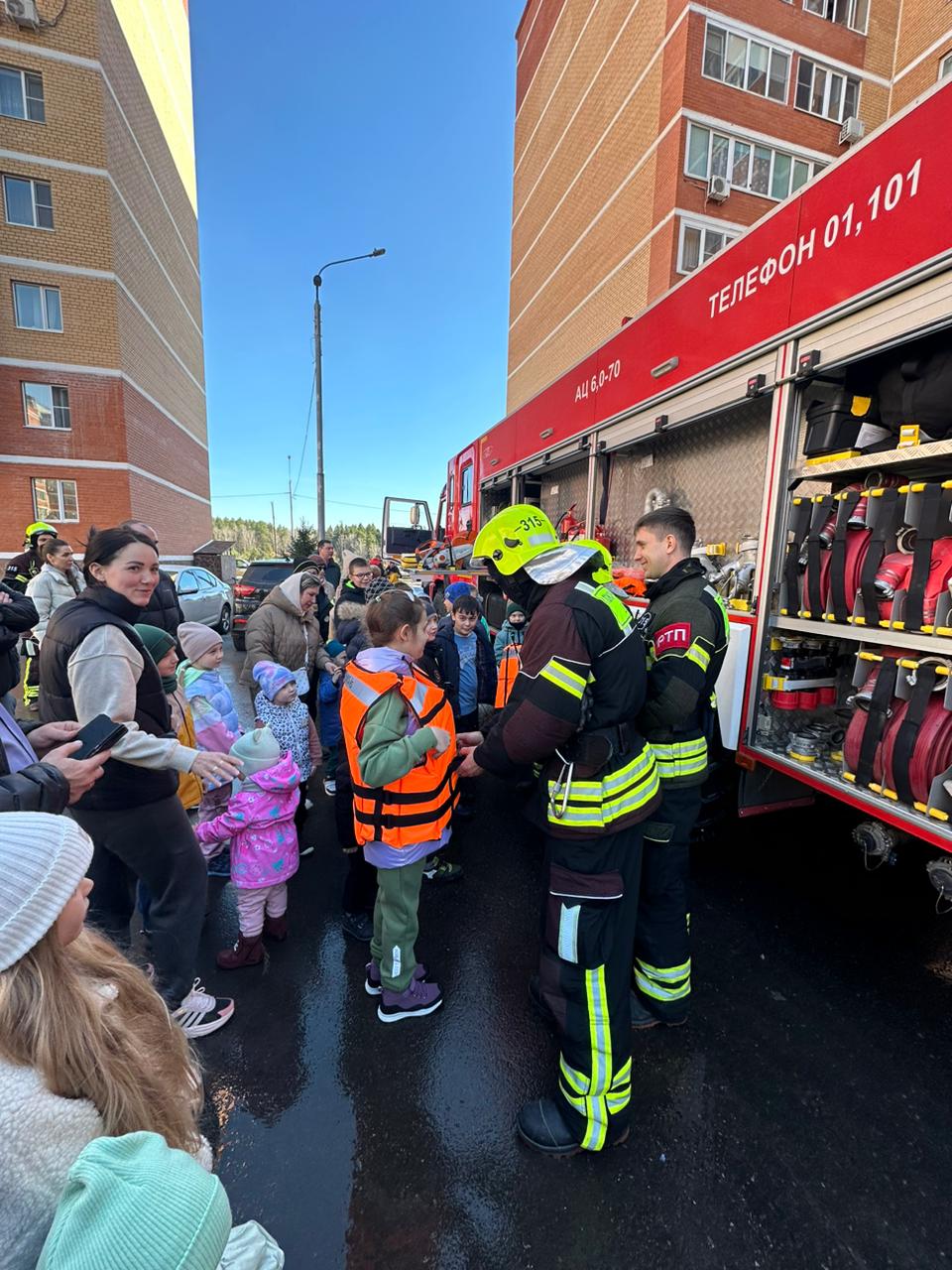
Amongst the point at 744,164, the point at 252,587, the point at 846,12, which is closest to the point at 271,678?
the point at 252,587

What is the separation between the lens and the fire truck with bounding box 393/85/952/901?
2.25 m

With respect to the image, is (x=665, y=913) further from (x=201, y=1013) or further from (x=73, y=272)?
(x=73, y=272)

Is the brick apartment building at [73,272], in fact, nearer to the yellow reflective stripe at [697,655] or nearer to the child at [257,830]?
the child at [257,830]

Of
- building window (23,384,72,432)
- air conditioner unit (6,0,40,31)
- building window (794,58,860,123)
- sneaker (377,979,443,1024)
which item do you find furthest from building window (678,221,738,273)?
air conditioner unit (6,0,40,31)

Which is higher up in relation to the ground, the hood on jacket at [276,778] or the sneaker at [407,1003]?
the hood on jacket at [276,778]

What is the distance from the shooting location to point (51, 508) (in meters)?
19.0

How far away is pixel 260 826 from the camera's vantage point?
2.70m

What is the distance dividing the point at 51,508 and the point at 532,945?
71.8 ft

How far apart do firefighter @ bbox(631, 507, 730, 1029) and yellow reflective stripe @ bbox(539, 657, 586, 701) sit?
657 mm

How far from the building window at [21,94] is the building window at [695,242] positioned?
1922cm

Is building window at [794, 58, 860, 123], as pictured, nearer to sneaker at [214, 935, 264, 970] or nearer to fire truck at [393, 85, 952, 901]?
fire truck at [393, 85, 952, 901]

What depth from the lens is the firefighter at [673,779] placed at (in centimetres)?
234

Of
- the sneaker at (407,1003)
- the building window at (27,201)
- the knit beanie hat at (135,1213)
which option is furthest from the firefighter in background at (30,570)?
the building window at (27,201)

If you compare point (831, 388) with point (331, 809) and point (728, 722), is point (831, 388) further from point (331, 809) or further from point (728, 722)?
point (331, 809)
